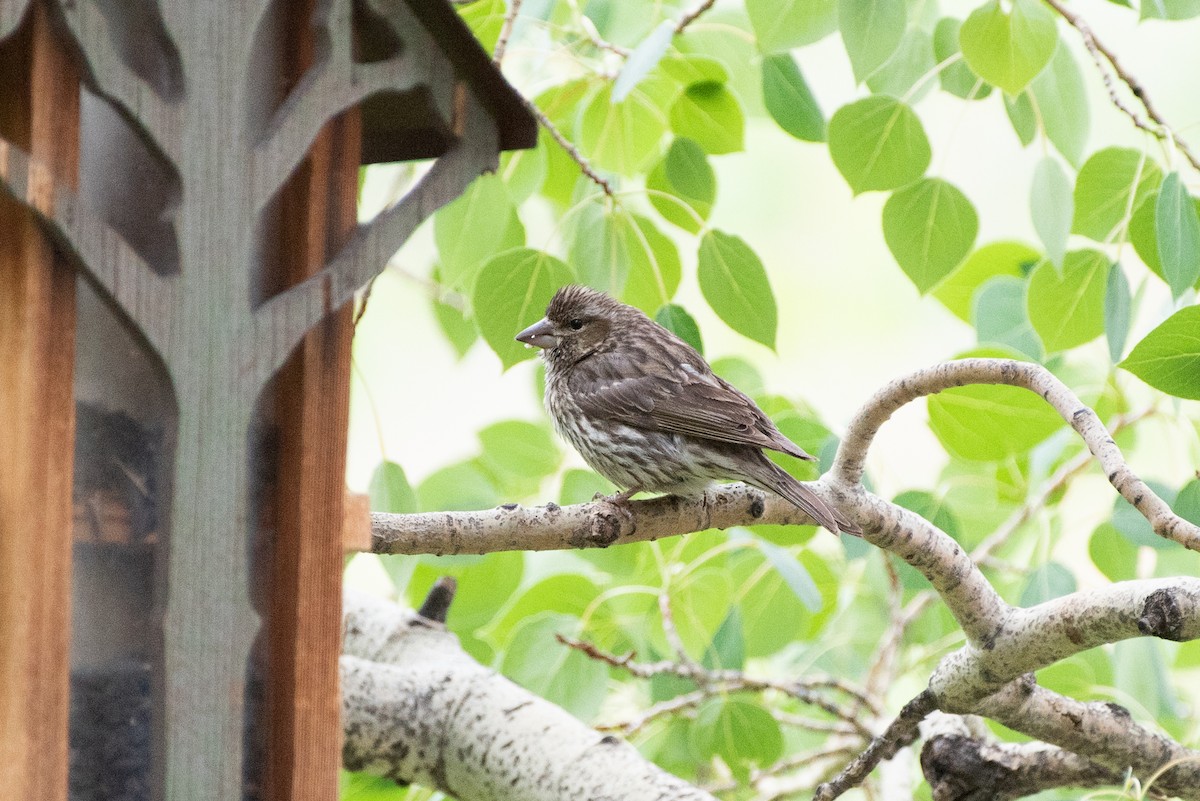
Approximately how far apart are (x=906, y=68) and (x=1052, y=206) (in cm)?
68

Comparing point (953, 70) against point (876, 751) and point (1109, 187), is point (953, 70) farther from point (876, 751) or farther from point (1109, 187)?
point (876, 751)

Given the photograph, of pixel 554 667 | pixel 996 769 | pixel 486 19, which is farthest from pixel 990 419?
pixel 486 19

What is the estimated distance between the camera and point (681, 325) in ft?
9.77

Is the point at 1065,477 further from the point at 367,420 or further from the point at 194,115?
the point at 367,420

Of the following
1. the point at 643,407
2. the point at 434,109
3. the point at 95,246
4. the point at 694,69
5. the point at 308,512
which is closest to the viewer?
the point at 95,246

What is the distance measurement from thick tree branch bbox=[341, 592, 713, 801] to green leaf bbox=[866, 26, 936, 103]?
1.67m

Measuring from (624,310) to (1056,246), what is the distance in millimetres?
1600

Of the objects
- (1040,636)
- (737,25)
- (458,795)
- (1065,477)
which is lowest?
(458,795)

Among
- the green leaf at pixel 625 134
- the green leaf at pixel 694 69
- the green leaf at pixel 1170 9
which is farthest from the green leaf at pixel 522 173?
the green leaf at pixel 1170 9

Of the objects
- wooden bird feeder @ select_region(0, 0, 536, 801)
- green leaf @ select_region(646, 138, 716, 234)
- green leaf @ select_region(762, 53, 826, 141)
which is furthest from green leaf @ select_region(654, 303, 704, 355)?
wooden bird feeder @ select_region(0, 0, 536, 801)

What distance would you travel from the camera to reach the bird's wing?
10.8ft

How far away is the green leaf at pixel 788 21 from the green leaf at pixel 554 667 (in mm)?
1450

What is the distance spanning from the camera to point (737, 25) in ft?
12.0

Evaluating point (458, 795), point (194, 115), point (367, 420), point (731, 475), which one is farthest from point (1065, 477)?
point (367, 420)
